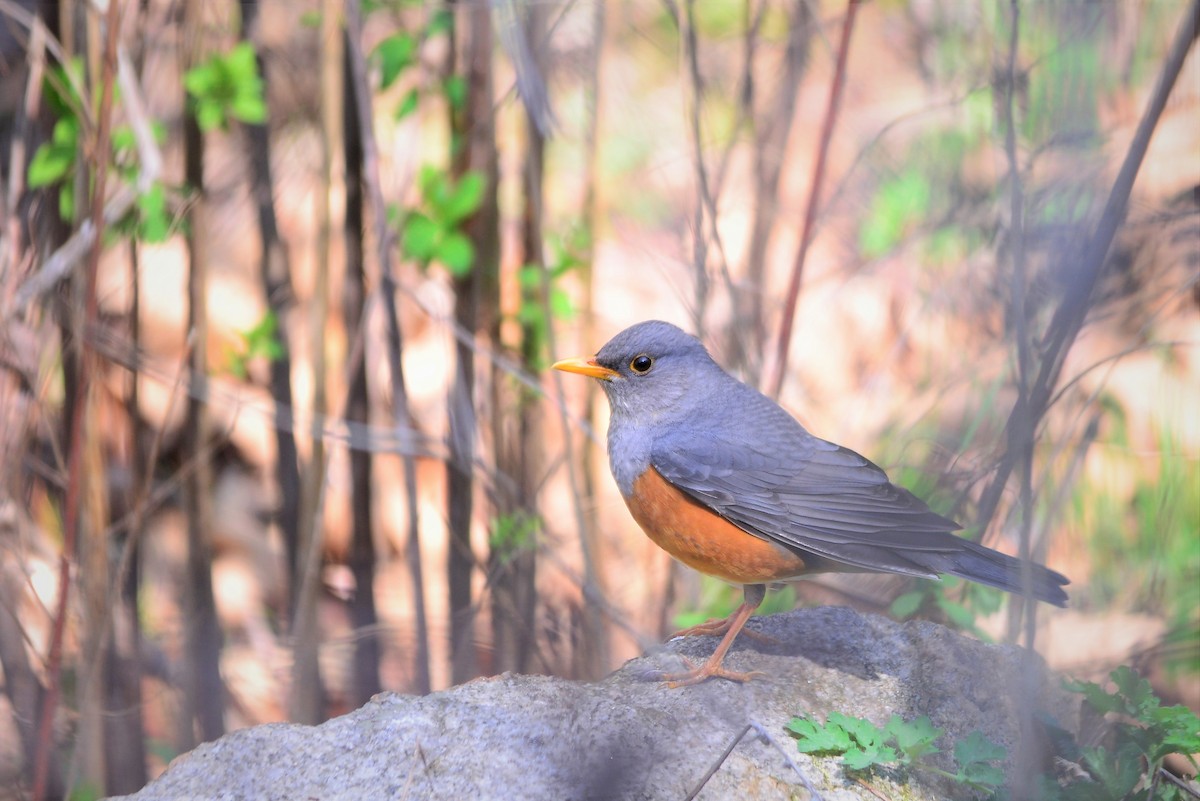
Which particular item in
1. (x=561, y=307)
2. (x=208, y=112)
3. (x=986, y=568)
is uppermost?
(x=208, y=112)

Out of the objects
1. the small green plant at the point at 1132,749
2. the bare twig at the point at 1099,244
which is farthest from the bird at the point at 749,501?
the bare twig at the point at 1099,244

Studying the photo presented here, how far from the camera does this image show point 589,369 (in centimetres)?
312

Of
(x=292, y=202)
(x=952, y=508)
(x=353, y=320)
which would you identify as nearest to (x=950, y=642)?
(x=952, y=508)

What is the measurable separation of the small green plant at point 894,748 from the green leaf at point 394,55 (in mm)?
2673

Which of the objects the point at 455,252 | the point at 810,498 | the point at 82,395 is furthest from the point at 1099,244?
the point at 82,395

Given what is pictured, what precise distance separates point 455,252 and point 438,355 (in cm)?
172

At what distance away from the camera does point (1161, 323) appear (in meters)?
4.54

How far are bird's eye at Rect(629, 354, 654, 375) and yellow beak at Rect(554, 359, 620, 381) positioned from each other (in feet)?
0.17

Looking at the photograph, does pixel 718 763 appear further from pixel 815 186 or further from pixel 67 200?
pixel 67 200

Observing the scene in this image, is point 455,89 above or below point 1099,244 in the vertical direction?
above

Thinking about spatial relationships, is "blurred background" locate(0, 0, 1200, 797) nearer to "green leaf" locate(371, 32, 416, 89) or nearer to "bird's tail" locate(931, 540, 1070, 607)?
"green leaf" locate(371, 32, 416, 89)

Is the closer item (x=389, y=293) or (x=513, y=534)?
(x=389, y=293)

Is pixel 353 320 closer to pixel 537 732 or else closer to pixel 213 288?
pixel 213 288

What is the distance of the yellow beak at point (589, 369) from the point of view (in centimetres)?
309
